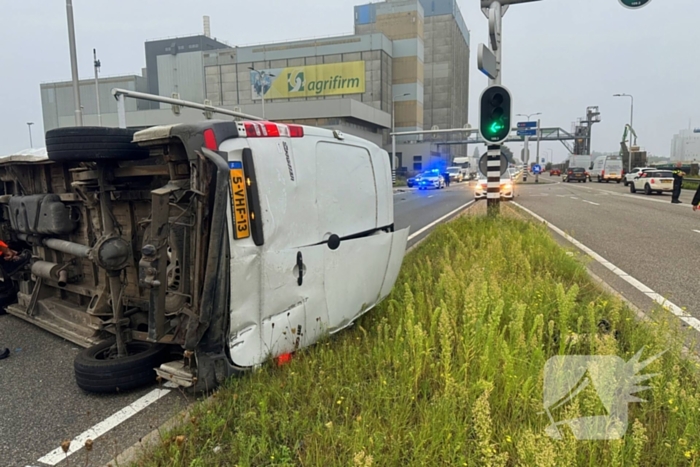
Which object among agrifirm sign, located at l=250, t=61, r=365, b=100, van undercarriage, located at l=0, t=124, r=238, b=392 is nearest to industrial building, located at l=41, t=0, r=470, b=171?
agrifirm sign, located at l=250, t=61, r=365, b=100

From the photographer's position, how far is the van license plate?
314cm

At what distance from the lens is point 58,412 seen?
331 cm

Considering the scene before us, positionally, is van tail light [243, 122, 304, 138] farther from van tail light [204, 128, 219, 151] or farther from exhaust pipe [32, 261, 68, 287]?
exhaust pipe [32, 261, 68, 287]

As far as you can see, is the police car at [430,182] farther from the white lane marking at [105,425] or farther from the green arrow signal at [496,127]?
the white lane marking at [105,425]

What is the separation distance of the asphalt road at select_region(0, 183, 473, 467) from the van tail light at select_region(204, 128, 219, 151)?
1.79m

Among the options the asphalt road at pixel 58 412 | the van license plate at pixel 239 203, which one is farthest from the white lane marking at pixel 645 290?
the asphalt road at pixel 58 412

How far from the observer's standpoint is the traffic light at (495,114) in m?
9.20

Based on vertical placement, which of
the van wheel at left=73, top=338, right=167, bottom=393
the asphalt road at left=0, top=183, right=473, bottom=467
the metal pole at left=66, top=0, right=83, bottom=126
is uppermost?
the metal pole at left=66, top=0, right=83, bottom=126

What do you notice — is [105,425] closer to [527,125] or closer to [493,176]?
[493,176]

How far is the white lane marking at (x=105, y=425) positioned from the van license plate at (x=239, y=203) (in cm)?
139

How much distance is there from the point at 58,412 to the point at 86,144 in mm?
1932

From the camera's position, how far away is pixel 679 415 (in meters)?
2.67

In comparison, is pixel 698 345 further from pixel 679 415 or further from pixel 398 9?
pixel 398 9

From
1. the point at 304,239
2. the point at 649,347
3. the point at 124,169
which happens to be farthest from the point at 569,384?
the point at 124,169
